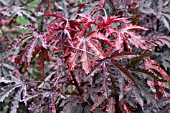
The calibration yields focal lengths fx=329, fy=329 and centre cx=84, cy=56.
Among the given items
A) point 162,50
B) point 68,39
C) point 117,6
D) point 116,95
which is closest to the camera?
point 68,39

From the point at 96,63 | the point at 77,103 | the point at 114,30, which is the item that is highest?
the point at 114,30

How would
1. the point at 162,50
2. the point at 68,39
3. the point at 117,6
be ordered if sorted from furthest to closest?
the point at 162,50 < the point at 117,6 < the point at 68,39

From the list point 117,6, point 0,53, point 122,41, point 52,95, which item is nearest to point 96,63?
point 122,41

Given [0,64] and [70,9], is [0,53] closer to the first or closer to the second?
[0,64]

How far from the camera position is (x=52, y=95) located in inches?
68.1

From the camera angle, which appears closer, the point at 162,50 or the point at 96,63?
the point at 96,63

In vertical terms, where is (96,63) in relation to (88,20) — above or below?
below

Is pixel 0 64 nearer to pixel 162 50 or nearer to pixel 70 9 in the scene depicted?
pixel 70 9

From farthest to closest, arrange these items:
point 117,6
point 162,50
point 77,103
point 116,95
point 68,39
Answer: point 162,50, point 117,6, point 77,103, point 116,95, point 68,39

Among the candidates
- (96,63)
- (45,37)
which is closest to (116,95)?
(96,63)

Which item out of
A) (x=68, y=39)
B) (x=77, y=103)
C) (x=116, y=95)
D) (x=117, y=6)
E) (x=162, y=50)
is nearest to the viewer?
(x=68, y=39)

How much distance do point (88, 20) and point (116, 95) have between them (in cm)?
42

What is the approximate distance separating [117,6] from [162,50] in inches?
20.1

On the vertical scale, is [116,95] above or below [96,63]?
below
